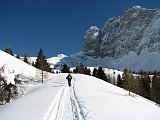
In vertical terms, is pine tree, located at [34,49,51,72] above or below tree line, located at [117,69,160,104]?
above

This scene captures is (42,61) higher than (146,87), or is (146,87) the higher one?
(42,61)

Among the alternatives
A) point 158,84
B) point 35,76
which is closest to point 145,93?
point 158,84

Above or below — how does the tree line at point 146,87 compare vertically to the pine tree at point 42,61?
below

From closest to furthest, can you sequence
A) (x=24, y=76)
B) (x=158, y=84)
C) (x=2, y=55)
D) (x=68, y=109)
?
(x=68, y=109), (x=158, y=84), (x=24, y=76), (x=2, y=55)

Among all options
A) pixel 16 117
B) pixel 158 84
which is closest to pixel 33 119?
pixel 16 117

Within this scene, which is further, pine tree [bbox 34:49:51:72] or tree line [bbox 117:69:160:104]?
pine tree [bbox 34:49:51:72]

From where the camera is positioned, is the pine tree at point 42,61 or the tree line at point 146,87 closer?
the tree line at point 146,87

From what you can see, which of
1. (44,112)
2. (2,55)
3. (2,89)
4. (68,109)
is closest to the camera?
(44,112)

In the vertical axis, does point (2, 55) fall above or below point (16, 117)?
above

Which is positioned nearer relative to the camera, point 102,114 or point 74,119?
point 74,119

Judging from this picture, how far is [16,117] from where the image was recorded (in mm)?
21109

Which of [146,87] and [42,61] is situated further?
[146,87]

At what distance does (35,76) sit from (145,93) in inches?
1464

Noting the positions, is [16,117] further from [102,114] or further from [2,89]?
[2,89]
